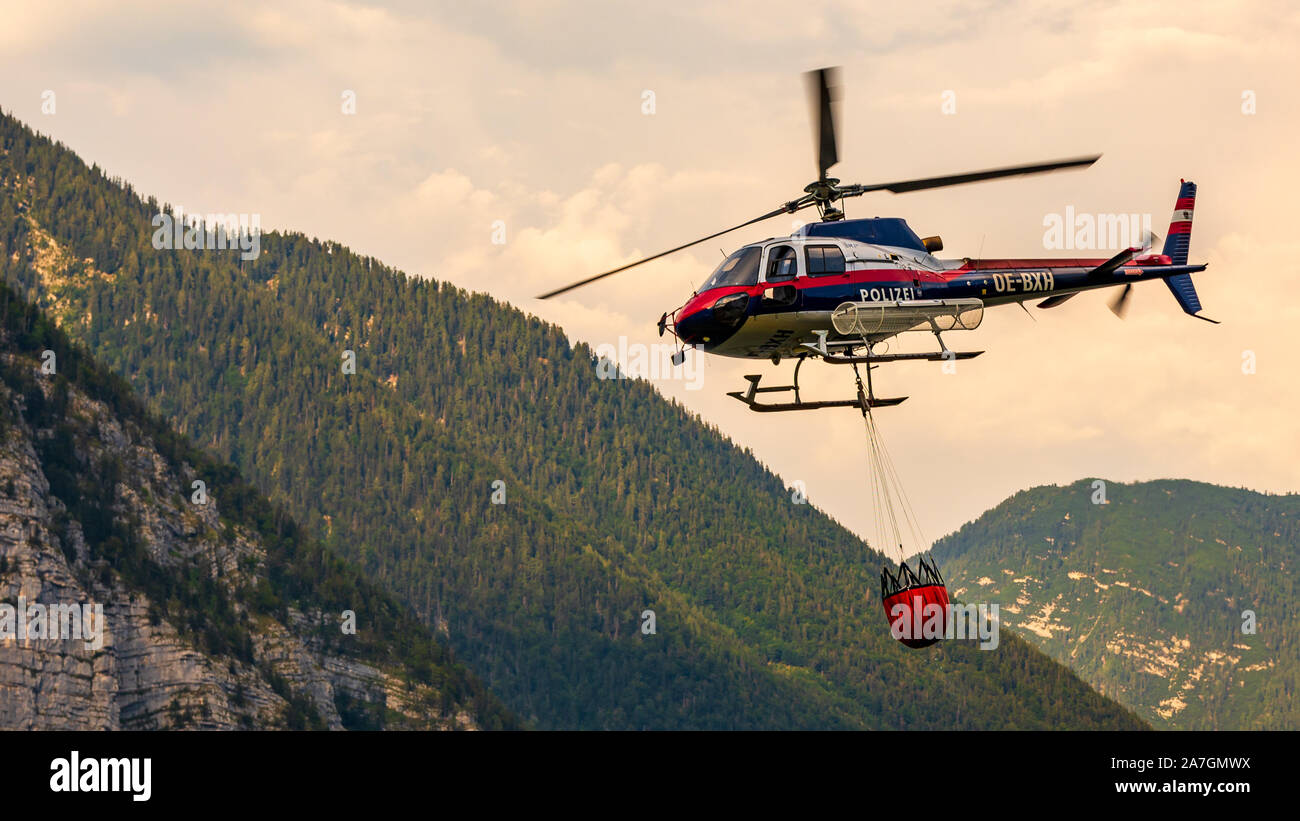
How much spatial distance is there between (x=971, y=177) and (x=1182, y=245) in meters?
15.5

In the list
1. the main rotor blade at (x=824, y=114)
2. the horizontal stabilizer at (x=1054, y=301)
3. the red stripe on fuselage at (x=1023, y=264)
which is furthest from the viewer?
the horizontal stabilizer at (x=1054, y=301)

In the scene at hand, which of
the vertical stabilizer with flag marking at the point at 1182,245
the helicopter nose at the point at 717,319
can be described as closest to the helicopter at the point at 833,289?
the helicopter nose at the point at 717,319

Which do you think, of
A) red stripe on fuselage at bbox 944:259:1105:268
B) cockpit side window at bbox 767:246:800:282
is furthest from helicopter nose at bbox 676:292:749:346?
red stripe on fuselage at bbox 944:259:1105:268

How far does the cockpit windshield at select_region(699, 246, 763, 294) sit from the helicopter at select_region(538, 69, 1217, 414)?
1.7 inches

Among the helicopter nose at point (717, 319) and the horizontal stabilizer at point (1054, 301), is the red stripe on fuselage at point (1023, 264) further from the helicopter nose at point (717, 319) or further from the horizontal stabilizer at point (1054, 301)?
the helicopter nose at point (717, 319)

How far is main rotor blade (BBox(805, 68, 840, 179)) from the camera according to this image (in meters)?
45.2

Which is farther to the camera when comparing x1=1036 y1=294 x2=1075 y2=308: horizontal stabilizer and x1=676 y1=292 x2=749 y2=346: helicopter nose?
x1=1036 y1=294 x2=1075 y2=308: horizontal stabilizer

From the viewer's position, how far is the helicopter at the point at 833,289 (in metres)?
48.9

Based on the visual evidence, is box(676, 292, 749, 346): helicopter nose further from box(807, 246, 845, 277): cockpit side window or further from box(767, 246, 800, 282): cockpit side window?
box(807, 246, 845, 277): cockpit side window

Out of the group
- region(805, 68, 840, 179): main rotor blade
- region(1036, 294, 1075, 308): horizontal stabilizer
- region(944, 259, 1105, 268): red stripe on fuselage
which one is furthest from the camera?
region(1036, 294, 1075, 308): horizontal stabilizer

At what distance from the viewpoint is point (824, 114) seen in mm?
47469

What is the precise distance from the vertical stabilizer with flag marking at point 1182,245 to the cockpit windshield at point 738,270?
17216 mm
